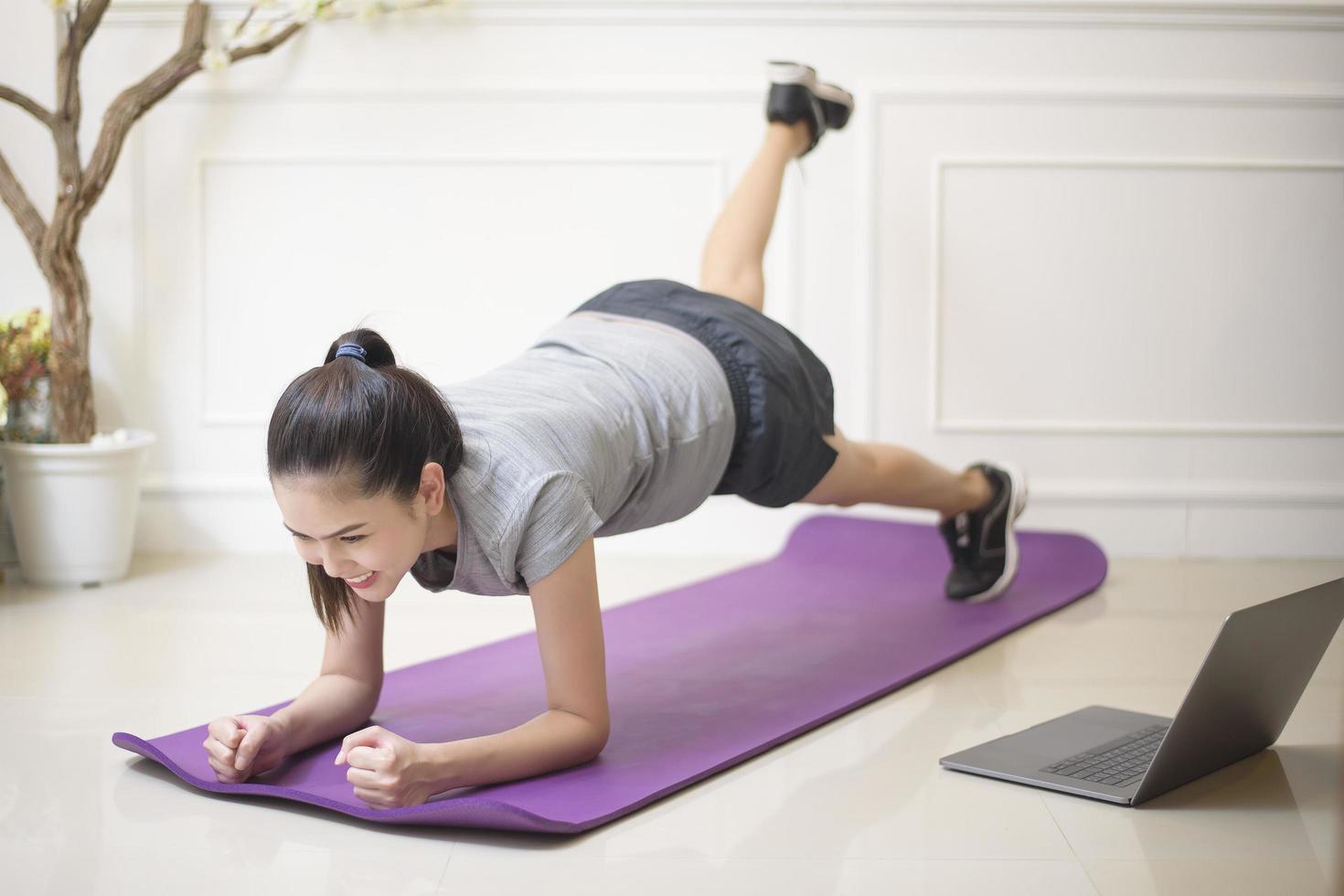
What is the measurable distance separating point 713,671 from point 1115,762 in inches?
24.0

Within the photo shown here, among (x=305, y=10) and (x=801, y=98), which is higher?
(x=305, y=10)

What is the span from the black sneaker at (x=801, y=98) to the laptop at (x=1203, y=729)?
4.23 feet

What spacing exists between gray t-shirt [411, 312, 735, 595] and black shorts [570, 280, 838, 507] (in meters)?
0.03

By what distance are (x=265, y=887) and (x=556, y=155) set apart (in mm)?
2029

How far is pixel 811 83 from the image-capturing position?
8.25 ft

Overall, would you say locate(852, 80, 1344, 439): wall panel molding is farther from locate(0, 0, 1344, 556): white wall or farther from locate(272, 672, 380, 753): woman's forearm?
locate(272, 672, 380, 753): woman's forearm

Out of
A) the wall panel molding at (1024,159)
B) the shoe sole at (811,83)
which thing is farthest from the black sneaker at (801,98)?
the wall panel molding at (1024,159)

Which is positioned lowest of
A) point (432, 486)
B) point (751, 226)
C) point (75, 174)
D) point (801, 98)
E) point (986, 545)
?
point (986, 545)

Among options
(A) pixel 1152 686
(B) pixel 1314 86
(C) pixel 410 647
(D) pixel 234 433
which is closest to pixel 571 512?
(C) pixel 410 647

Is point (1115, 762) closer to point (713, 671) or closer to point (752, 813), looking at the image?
point (752, 813)

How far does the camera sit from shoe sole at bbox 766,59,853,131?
2.49m

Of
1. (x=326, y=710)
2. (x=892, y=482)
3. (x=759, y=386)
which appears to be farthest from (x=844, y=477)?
(x=326, y=710)

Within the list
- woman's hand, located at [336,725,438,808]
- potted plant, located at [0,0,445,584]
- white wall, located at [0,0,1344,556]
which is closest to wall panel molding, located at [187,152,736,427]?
→ white wall, located at [0,0,1344,556]

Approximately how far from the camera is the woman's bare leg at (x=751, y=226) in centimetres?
227
